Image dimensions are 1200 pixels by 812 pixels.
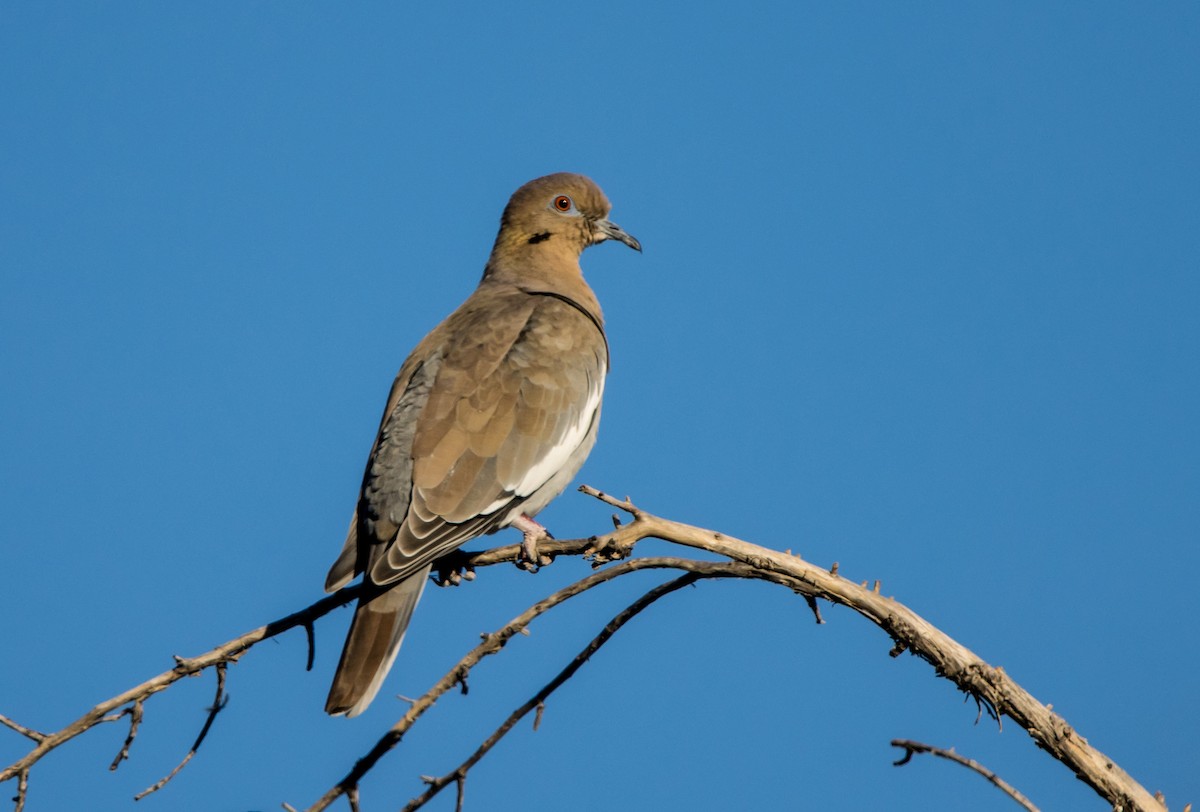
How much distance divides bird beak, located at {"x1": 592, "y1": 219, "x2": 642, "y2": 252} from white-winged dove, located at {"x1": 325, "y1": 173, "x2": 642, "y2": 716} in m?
0.69

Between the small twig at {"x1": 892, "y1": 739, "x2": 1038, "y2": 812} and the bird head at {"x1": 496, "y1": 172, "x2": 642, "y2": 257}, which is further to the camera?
the bird head at {"x1": 496, "y1": 172, "x2": 642, "y2": 257}

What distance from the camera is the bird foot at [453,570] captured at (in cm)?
560

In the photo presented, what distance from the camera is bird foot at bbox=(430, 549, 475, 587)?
5598mm

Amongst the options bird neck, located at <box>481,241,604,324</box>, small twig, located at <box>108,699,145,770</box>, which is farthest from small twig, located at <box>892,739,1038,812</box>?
bird neck, located at <box>481,241,604,324</box>

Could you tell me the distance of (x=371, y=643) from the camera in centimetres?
475

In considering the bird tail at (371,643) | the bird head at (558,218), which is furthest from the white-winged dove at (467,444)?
the bird head at (558,218)

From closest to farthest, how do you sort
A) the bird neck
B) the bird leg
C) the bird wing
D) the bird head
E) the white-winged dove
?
1. the white-winged dove
2. the bird wing
3. the bird leg
4. the bird neck
5. the bird head

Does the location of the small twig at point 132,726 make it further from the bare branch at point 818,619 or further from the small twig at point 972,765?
the small twig at point 972,765

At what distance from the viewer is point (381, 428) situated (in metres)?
5.74

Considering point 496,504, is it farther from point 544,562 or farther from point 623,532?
point 623,532

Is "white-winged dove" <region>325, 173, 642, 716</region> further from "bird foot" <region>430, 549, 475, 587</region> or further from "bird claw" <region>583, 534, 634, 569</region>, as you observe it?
"bird claw" <region>583, 534, 634, 569</region>

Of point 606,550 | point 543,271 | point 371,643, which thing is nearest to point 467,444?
point 371,643

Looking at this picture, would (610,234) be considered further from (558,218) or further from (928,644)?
(928,644)

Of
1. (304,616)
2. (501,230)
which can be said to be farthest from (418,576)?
(501,230)
